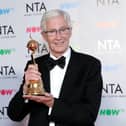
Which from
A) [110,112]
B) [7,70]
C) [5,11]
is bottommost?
[110,112]

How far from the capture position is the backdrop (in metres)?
1.97

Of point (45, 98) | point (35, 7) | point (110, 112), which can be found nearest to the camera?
point (45, 98)

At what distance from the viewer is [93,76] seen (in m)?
1.43

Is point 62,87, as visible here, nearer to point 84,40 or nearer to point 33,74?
point 33,74

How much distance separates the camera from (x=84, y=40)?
204cm

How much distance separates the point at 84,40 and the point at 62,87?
653mm

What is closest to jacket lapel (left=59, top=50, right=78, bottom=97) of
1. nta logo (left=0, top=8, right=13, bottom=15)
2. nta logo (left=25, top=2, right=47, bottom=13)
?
nta logo (left=25, top=2, right=47, bottom=13)

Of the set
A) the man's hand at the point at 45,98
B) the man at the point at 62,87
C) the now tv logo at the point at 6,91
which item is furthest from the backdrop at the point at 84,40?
the man's hand at the point at 45,98

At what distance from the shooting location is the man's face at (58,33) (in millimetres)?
1450

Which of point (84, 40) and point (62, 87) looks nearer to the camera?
point (62, 87)

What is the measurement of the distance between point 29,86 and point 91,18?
2.53 ft

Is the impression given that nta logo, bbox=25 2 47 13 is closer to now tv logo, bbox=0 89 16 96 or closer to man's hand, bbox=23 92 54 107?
now tv logo, bbox=0 89 16 96

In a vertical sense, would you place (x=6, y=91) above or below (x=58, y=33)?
below

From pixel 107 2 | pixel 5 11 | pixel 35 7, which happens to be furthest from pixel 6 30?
pixel 107 2
